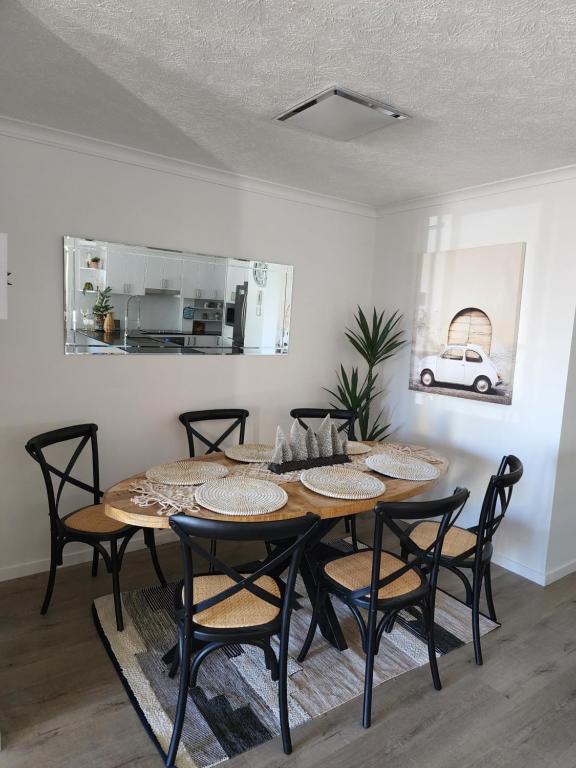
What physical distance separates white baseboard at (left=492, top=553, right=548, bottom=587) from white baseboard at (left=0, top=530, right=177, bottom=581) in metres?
2.28

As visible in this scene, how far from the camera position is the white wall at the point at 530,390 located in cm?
305

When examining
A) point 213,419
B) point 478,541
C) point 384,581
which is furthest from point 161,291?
point 478,541

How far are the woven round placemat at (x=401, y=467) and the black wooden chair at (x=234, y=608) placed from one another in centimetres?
96

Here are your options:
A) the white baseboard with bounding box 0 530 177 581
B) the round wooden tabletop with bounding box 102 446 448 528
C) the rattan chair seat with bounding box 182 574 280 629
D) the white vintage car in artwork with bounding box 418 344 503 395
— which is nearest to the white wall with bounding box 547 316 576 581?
the white vintage car in artwork with bounding box 418 344 503 395

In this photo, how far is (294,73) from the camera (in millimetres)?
1977

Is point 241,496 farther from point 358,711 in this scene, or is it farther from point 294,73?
point 294,73

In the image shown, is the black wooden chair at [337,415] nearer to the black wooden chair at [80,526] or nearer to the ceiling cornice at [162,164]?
the black wooden chair at [80,526]

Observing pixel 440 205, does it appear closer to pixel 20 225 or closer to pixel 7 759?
pixel 20 225

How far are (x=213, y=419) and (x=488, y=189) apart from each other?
242cm

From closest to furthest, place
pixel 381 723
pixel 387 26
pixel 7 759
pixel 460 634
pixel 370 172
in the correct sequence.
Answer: pixel 387 26, pixel 7 759, pixel 381 723, pixel 460 634, pixel 370 172

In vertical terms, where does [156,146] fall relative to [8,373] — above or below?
above

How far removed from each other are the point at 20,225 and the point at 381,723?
9.76 feet

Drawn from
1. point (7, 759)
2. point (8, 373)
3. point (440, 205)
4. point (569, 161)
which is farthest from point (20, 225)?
point (569, 161)

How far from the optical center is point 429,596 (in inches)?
86.8
